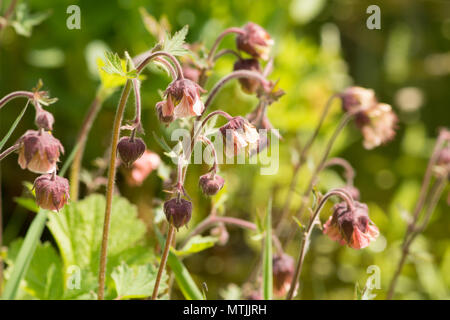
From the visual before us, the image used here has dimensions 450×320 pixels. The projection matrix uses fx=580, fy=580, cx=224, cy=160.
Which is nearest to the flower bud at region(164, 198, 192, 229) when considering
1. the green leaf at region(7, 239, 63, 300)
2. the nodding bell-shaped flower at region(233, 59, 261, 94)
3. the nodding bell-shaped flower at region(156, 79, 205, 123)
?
the nodding bell-shaped flower at region(156, 79, 205, 123)

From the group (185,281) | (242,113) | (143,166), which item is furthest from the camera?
(242,113)

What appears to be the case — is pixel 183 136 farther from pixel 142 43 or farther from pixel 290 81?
pixel 290 81

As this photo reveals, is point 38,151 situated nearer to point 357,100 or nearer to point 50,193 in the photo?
point 50,193

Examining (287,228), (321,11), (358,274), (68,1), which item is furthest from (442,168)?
(321,11)

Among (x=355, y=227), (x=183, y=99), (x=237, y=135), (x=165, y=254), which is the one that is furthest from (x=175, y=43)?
(x=355, y=227)

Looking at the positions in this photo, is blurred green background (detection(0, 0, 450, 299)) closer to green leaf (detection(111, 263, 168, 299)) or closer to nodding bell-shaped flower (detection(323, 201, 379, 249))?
green leaf (detection(111, 263, 168, 299))
